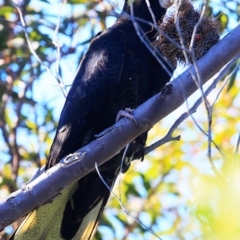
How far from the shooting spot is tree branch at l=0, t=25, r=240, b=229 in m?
2.23

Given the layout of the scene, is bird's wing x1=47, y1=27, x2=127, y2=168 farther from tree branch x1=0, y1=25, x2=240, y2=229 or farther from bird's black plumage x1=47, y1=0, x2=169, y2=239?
tree branch x1=0, y1=25, x2=240, y2=229

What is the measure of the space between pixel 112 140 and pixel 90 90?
0.72m

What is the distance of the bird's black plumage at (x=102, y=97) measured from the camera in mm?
2918

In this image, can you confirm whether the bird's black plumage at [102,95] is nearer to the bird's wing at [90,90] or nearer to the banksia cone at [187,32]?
the bird's wing at [90,90]

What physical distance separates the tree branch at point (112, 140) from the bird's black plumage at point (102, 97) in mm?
506

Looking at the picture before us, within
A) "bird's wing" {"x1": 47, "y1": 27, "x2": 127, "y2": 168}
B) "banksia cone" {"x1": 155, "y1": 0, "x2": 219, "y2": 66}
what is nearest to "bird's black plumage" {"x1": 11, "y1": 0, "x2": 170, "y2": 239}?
"bird's wing" {"x1": 47, "y1": 27, "x2": 127, "y2": 168}

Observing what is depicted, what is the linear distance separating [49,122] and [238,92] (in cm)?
163

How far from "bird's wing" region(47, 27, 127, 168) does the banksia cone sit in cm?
45

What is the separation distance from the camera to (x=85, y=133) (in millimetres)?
2916

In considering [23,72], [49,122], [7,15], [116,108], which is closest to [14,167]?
[49,122]

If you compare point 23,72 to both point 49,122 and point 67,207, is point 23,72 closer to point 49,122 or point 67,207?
point 49,122

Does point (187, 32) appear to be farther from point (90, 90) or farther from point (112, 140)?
point (90, 90)

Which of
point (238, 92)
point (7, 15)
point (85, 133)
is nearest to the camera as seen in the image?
point (85, 133)

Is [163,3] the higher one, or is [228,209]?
[163,3]
